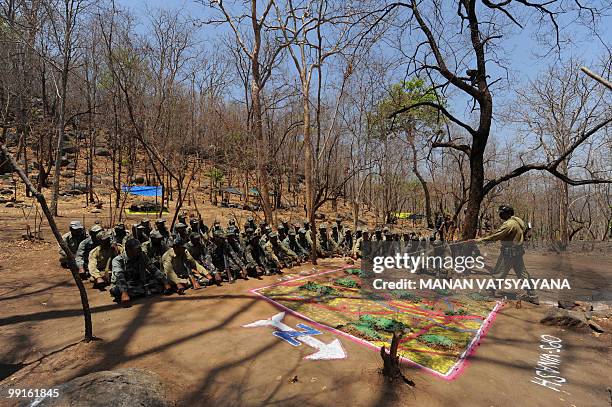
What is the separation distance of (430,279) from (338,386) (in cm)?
→ 511

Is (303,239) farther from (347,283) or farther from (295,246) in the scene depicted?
(347,283)

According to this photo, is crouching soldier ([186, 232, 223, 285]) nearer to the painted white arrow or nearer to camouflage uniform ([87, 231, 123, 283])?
camouflage uniform ([87, 231, 123, 283])

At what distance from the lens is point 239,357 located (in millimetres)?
3930

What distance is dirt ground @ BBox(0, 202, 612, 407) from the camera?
10.9ft

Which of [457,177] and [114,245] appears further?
[457,177]

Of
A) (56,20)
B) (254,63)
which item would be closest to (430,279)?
(254,63)

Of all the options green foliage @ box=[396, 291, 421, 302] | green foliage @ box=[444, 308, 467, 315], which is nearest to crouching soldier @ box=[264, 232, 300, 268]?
green foliage @ box=[396, 291, 421, 302]

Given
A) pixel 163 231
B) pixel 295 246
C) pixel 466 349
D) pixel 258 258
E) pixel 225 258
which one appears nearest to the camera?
pixel 466 349

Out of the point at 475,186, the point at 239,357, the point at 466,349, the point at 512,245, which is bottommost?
the point at 466,349

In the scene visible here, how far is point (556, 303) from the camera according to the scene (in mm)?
6578

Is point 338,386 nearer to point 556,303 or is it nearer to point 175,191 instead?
point 556,303

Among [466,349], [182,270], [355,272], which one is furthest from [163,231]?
[466,349]

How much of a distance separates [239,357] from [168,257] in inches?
122

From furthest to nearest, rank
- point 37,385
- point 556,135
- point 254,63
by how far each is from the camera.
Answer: point 556,135, point 254,63, point 37,385
